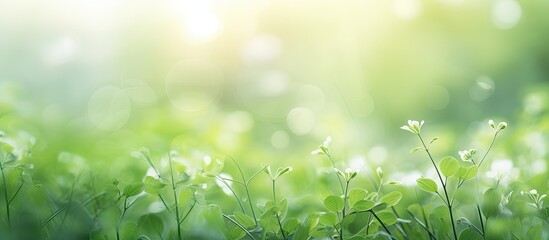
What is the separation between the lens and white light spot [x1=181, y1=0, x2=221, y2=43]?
8.31 ft

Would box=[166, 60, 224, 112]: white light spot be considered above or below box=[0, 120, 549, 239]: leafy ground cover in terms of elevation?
below

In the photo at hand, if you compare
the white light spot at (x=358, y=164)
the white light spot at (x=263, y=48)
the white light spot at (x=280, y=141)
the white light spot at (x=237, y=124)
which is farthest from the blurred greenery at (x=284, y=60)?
the white light spot at (x=358, y=164)

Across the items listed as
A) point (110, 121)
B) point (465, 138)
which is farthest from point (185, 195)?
point (110, 121)

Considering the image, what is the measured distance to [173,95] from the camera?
8.76ft

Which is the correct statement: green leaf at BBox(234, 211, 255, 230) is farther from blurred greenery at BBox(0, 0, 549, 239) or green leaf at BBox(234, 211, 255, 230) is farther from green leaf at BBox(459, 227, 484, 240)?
blurred greenery at BBox(0, 0, 549, 239)

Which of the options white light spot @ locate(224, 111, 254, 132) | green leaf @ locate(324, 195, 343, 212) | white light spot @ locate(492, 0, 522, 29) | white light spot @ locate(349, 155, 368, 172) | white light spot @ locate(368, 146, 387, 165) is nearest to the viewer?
green leaf @ locate(324, 195, 343, 212)

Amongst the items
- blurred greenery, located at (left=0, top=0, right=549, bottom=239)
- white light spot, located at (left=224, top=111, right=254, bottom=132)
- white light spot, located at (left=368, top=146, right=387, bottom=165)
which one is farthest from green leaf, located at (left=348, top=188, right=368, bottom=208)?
blurred greenery, located at (left=0, top=0, right=549, bottom=239)

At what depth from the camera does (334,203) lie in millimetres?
542

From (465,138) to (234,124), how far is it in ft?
1.97

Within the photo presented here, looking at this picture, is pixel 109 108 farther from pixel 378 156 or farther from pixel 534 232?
pixel 534 232

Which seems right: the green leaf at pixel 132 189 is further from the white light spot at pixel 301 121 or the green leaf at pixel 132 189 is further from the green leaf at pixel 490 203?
the white light spot at pixel 301 121

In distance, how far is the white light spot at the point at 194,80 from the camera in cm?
271

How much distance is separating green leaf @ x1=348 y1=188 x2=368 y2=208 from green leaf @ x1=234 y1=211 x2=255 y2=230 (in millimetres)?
95

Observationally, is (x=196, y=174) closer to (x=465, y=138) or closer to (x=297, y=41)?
(x=465, y=138)
